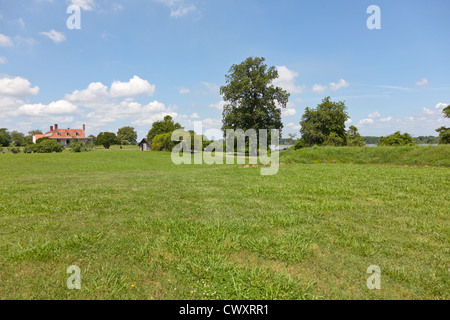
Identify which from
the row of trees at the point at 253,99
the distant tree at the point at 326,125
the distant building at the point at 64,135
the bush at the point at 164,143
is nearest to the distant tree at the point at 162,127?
the bush at the point at 164,143

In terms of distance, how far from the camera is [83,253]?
368 centimetres

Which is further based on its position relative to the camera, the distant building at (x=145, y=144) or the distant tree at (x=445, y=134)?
the distant building at (x=145, y=144)

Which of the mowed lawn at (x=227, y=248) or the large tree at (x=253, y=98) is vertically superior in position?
the large tree at (x=253, y=98)

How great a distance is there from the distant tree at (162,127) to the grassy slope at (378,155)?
54.4 metres

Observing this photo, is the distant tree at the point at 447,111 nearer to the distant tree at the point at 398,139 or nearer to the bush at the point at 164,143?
the distant tree at the point at 398,139

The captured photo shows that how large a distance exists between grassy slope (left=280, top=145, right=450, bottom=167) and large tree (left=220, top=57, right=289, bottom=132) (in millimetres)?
16724

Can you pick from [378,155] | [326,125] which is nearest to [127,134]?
[326,125]

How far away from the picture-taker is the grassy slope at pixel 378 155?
53.7 feet

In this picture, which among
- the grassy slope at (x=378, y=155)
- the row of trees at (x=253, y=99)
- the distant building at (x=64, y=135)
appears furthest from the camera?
the distant building at (x=64, y=135)

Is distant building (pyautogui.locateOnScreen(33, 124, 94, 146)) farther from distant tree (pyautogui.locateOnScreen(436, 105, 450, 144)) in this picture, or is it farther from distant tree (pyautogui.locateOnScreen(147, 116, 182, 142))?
distant tree (pyautogui.locateOnScreen(436, 105, 450, 144))

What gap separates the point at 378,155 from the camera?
1941cm

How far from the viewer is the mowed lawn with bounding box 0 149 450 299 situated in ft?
9.16
